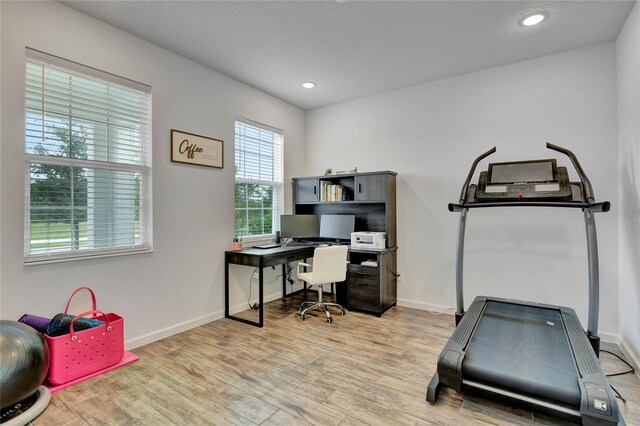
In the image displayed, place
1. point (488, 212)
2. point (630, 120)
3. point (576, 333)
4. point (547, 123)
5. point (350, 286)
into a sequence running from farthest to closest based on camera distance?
point (350, 286), point (488, 212), point (547, 123), point (630, 120), point (576, 333)

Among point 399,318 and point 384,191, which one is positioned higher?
point 384,191

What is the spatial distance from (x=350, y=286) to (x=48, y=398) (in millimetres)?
2944

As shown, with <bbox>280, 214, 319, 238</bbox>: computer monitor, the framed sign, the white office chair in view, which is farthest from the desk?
the framed sign

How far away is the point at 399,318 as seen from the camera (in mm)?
3758

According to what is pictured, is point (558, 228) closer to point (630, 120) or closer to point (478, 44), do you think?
point (630, 120)

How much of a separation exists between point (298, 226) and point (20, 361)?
3.07 meters

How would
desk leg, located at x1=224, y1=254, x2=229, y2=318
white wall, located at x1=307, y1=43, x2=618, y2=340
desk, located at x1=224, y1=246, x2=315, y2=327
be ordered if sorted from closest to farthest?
white wall, located at x1=307, y1=43, x2=618, y2=340 → desk, located at x1=224, y1=246, x2=315, y2=327 → desk leg, located at x1=224, y1=254, x2=229, y2=318

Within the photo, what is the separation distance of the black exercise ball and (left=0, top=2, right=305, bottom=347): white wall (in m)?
0.45

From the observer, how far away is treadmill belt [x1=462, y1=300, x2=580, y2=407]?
1859mm

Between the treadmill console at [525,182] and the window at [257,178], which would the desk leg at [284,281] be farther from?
the treadmill console at [525,182]

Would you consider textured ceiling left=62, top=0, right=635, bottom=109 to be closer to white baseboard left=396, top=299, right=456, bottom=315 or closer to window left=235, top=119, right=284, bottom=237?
window left=235, top=119, right=284, bottom=237

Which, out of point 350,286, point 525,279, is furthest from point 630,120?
point 350,286

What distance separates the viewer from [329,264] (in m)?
3.65

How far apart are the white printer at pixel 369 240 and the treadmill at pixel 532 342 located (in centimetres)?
110
